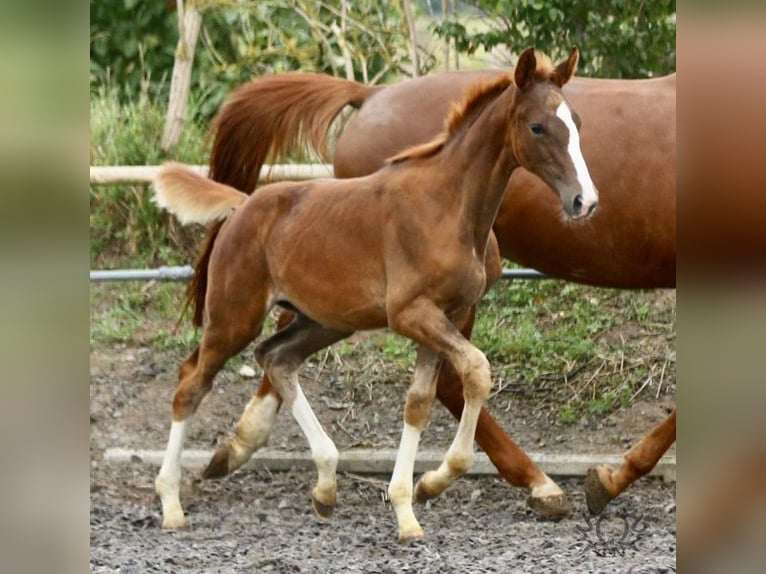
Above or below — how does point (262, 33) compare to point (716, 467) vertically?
below

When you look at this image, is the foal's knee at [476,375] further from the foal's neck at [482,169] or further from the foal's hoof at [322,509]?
the foal's hoof at [322,509]

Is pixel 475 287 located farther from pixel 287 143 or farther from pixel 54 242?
pixel 54 242

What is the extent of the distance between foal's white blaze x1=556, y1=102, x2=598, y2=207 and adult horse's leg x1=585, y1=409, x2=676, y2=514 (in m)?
1.29

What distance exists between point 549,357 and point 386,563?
7.29 feet

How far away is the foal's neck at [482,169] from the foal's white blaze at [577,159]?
0.77 feet

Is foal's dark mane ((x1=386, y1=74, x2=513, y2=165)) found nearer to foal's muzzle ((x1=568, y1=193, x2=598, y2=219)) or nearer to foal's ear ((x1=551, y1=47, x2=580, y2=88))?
foal's ear ((x1=551, y1=47, x2=580, y2=88))

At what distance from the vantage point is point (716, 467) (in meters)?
0.99

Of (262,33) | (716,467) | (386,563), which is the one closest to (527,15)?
(262,33)

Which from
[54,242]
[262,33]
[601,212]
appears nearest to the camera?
[54,242]

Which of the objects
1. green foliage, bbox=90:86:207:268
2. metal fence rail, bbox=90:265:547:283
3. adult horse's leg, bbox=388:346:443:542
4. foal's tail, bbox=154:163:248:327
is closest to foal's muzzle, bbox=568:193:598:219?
adult horse's leg, bbox=388:346:443:542

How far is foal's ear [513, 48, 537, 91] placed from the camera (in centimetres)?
328

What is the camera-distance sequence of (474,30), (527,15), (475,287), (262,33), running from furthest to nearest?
(262,33) < (474,30) < (527,15) < (475,287)

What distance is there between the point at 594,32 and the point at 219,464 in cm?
272

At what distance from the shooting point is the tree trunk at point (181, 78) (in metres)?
6.34
